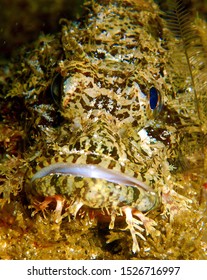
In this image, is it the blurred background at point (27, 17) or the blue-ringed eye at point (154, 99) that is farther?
the blurred background at point (27, 17)

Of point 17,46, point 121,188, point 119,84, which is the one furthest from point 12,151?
point 17,46

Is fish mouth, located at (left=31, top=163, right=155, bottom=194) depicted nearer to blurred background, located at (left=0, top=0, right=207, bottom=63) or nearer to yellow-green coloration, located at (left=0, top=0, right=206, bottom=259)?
yellow-green coloration, located at (left=0, top=0, right=206, bottom=259)

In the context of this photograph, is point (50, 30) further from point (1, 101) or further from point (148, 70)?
point (148, 70)

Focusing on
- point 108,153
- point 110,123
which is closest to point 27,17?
point 110,123

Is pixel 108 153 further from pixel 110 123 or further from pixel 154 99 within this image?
pixel 154 99

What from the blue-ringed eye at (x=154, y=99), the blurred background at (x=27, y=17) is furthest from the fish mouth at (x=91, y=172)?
the blurred background at (x=27, y=17)

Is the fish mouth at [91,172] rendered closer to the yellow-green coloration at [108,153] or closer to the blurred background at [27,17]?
the yellow-green coloration at [108,153]
